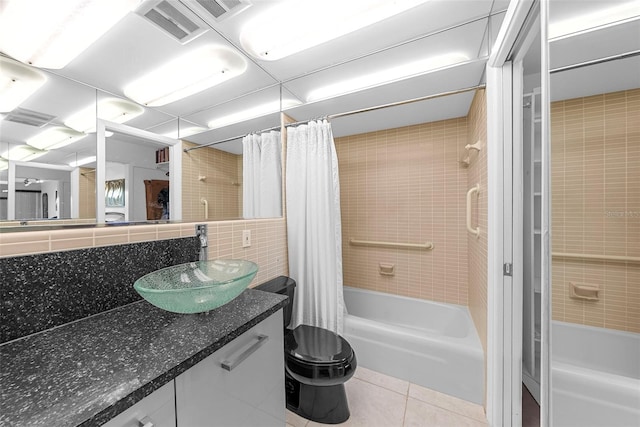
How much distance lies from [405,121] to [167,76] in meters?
1.92

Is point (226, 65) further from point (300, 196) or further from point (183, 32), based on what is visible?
point (300, 196)

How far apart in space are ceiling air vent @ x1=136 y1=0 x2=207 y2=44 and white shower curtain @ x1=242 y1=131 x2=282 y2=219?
700 millimetres

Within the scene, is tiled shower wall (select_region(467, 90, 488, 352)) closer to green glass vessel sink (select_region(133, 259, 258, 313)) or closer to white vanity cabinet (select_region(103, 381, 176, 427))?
green glass vessel sink (select_region(133, 259, 258, 313))

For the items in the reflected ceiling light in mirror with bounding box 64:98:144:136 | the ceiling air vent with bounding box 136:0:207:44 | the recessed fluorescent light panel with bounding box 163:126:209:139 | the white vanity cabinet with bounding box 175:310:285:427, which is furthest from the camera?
the recessed fluorescent light panel with bounding box 163:126:209:139

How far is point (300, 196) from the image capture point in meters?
1.88

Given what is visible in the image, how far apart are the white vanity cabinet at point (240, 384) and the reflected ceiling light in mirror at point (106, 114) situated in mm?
1002

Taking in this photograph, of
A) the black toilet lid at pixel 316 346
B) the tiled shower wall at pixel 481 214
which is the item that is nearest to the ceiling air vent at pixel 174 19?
the tiled shower wall at pixel 481 214

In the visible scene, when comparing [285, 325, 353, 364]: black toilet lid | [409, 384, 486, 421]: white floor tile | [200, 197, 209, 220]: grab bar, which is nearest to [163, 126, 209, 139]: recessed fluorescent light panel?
[200, 197, 209, 220]: grab bar

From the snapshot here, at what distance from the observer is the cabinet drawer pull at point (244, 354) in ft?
2.33

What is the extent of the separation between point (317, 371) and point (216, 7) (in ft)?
6.28

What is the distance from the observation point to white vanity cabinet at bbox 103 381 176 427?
0.47 metres

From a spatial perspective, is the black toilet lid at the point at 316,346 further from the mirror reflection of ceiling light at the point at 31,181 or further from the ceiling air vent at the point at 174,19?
the ceiling air vent at the point at 174,19

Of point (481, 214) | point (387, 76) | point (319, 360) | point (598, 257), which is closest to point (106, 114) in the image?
point (319, 360)

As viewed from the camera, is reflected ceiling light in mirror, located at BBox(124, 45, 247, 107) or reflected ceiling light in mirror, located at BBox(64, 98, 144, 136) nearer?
reflected ceiling light in mirror, located at BBox(64, 98, 144, 136)
